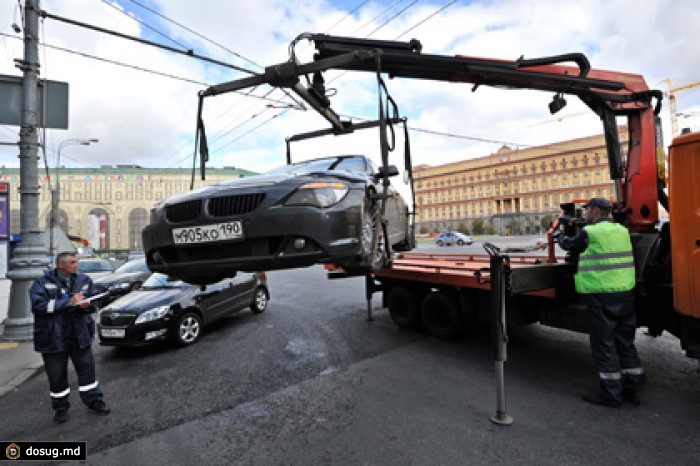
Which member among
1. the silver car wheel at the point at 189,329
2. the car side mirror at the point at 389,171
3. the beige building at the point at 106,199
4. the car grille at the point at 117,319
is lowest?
the silver car wheel at the point at 189,329

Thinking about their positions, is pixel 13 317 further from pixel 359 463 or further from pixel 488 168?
pixel 488 168

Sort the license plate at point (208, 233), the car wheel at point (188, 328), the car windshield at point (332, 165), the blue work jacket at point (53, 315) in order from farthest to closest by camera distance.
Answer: the car wheel at point (188, 328), the car windshield at point (332, 165), the blue work jacket at point (53, 315), the license plate at point (208, 233)

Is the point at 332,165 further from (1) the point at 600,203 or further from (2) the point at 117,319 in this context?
(2) the point at 117,319

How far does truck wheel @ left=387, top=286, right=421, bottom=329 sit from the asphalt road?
377 millimetres

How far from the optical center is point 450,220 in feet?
277

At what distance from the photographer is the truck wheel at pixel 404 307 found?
5.75 meters

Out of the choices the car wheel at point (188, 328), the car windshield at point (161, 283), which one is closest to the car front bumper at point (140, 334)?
the car wheel at point (188, 328)

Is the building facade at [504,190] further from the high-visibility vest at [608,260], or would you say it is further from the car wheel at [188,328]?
the high-visibility vest at [608,260]

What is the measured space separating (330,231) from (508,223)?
74.5 m

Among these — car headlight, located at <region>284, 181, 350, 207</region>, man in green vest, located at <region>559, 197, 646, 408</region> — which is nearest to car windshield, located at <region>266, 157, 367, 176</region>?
car headlight, located at <region>284, 181, 350, 207</region>

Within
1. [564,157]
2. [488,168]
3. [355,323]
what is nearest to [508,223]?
[488,168]

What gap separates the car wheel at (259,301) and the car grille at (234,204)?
5.05 m

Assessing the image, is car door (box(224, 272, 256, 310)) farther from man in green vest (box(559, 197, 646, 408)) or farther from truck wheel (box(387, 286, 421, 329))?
man in green vest (box(559, 197, 646, 408))

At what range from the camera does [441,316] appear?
5.36 meters
